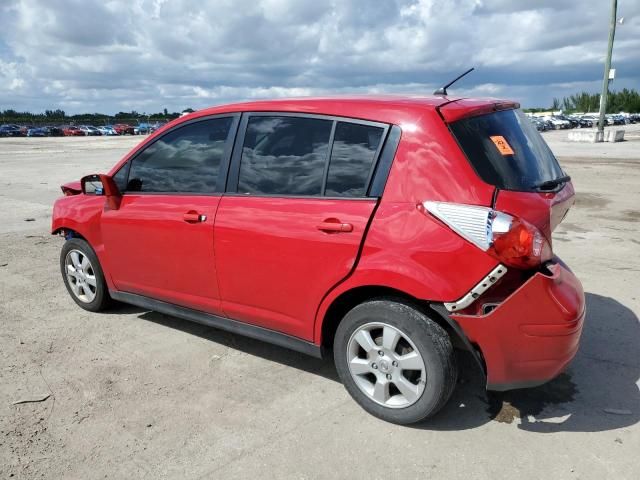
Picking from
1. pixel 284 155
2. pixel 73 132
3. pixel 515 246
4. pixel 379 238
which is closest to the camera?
pixel 515 246

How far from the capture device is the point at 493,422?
3.13 metres

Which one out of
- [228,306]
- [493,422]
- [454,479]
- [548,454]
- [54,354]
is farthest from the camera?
[54,354]

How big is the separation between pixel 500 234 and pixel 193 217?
201 centimetres

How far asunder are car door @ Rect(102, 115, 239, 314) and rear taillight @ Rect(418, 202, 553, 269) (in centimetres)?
166

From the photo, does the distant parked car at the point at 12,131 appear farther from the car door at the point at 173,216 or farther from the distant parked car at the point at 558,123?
the car door at the point at 173,216

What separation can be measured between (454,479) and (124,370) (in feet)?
7.73

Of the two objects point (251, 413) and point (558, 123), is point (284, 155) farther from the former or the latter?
point (558, 123)

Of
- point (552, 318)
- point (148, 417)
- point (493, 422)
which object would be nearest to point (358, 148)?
point (552, 318)

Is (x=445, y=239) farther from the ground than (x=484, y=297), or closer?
farther from the ground

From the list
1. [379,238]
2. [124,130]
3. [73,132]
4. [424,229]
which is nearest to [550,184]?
[424,229]

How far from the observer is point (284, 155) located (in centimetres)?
343

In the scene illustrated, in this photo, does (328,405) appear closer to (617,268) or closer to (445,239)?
(445,239)

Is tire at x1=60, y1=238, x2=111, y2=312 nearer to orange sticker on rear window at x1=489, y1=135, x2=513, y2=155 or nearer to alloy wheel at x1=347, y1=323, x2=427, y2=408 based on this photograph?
alloy wheel at x1=347, y1=323, x2=427, y2=408

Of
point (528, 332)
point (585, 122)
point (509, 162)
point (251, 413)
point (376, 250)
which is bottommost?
point (585, 122)
